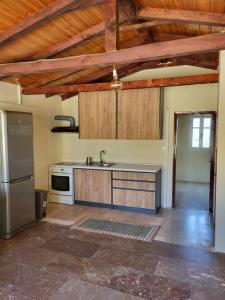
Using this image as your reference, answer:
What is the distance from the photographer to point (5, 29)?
2969 mm

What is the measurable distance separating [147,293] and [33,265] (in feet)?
4.75

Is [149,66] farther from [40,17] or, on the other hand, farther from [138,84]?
[40,17]

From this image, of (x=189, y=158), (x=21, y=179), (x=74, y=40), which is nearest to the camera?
(x=74, y=40)

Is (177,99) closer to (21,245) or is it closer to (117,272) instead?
(117,272)

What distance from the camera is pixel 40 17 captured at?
8.83 feet

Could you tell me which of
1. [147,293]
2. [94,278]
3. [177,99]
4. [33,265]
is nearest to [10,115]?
[33,265]

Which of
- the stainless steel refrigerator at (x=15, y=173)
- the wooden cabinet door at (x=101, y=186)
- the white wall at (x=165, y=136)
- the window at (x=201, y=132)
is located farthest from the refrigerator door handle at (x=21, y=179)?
the window at (x=201, y=132)

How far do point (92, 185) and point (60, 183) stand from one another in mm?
813

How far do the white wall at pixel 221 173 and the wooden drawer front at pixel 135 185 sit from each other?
1599 mm

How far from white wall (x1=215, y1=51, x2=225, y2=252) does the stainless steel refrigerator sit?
9.88ft

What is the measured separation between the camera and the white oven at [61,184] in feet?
17.4

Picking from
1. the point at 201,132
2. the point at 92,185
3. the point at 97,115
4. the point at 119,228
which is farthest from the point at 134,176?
the point at 201,132

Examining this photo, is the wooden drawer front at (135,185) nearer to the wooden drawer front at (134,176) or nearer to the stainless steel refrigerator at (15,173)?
the wooden drawer front at (134,176)

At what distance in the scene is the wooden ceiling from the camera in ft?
8.57
